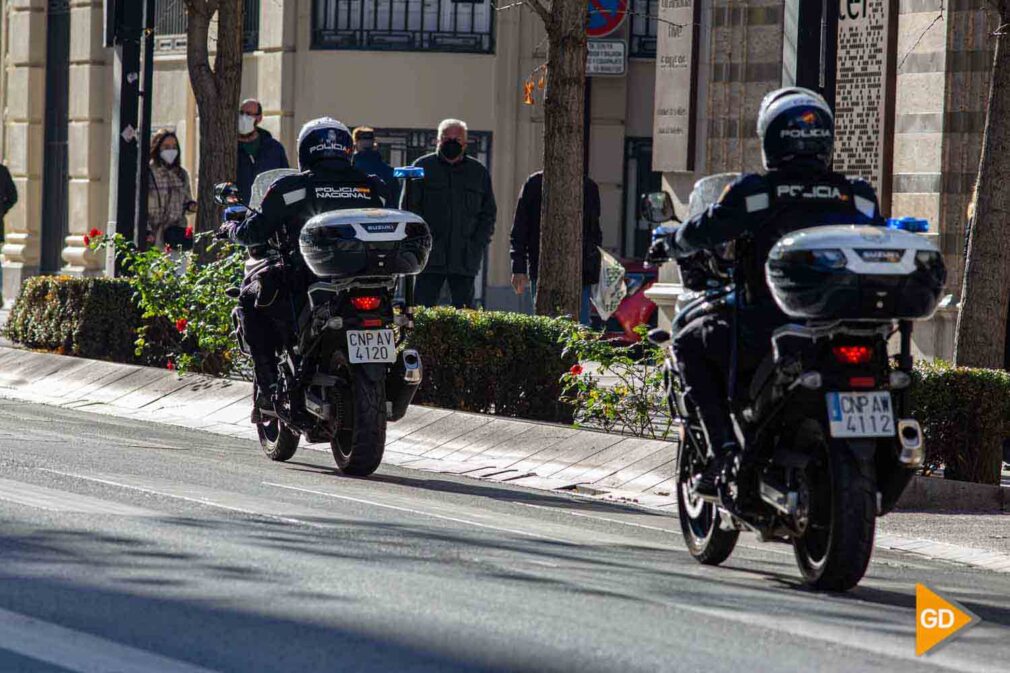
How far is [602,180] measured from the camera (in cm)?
2845

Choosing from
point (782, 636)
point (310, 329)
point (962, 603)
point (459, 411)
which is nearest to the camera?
point (782, 636)

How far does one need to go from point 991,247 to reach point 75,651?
7431 millimetres

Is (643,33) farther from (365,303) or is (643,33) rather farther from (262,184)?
(365,303)

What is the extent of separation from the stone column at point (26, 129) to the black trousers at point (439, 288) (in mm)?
16383

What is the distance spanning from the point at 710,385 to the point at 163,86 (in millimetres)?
23090

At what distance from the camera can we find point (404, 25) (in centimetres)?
2819

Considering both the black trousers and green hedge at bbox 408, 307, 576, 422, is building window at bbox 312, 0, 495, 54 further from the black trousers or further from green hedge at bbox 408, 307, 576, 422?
green hedge at bbox 408, 307, 576, 422

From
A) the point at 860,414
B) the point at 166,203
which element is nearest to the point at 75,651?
the point at 860,414

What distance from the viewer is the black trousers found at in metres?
16.8

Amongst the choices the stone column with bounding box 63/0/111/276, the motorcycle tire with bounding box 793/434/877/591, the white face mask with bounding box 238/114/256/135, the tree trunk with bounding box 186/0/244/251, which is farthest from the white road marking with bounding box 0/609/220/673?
the stone column with bounding box 63/0/111/276

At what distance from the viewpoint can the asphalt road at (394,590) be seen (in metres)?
6.05

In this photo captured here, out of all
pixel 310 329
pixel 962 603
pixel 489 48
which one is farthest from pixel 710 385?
pixel 489 48

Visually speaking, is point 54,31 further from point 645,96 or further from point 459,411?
point 459,411

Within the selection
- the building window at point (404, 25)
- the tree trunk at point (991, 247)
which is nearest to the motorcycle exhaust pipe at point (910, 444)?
the tree trunk at point (991, 247)
